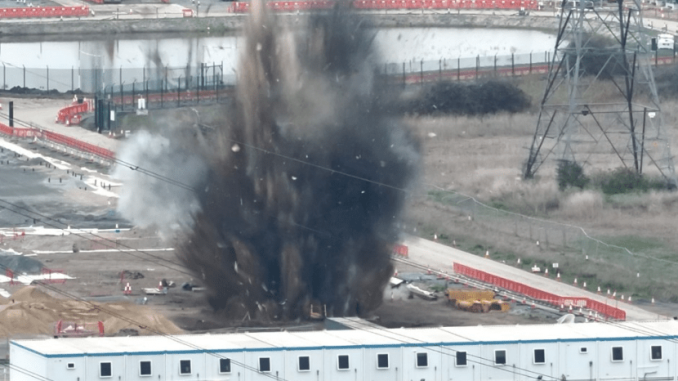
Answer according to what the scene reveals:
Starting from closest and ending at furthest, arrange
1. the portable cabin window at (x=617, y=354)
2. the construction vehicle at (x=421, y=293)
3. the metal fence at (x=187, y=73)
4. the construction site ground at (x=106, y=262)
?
1. the portable cabin window at (x=617, y=354)
2. the construction site ground at (x=106, y=262)
3. the construction vehicle at (x=421, y=293)
4. the metal fence at (x=187, y=73)

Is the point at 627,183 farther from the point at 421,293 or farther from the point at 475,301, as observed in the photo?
the point at 475,301

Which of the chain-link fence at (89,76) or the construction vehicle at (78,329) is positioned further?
the chain-link fence at (89,76)

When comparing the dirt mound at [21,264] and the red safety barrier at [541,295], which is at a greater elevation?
the red safety barrier at [541,295]

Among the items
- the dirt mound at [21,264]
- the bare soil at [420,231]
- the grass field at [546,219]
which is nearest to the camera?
the bare soil at [420,231]

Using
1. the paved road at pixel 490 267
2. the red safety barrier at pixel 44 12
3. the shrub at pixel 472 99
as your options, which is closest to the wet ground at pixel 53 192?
the paved road at pixel 490 267

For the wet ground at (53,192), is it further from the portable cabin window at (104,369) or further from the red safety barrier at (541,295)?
the portable cabin window at (104,369)

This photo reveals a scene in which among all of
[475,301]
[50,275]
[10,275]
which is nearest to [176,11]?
[50,275]

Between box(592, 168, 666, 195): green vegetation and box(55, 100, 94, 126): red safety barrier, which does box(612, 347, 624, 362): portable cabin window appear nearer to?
box(592, 168, 666, 195): green vegetation
